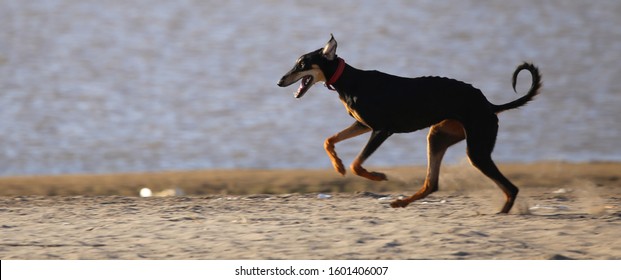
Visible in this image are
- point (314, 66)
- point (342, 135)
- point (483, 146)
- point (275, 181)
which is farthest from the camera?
point (275, 181)

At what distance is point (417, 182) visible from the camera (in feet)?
37.6

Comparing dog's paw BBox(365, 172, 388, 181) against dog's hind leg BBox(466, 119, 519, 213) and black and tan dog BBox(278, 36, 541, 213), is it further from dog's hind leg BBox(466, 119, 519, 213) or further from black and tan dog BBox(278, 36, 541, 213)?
dog's hind leg BBox(466, 119, 519, 213)

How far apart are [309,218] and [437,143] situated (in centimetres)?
112

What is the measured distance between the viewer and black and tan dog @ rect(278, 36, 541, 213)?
29.3 ft

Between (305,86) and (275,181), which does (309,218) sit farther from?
(275,181)

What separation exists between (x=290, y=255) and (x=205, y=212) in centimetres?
227

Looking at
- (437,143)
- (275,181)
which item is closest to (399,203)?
(437,143)

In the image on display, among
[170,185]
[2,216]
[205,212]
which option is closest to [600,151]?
[170,185]

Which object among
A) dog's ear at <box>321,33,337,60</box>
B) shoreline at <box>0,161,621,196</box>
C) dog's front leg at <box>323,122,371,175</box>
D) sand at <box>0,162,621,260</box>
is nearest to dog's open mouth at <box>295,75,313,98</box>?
dog's ear at <box>321,33,337,60</box>

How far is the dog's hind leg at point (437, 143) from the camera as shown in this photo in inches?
357

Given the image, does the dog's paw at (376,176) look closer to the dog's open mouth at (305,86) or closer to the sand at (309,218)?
the sand at (309,218)

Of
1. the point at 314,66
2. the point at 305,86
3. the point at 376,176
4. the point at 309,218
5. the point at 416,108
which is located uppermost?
the point at 314,66

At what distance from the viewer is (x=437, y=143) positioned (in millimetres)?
9156
